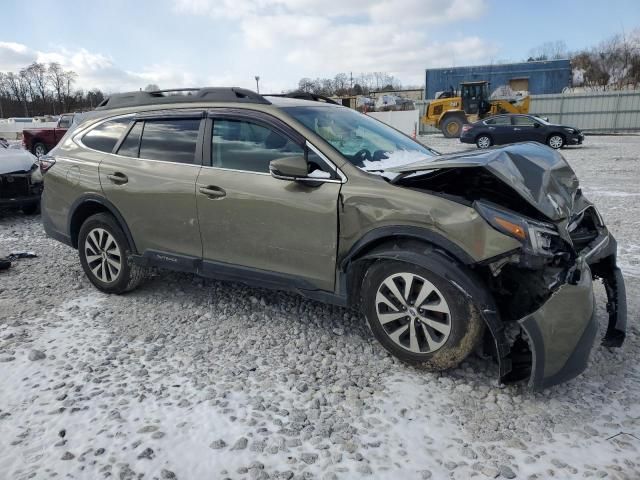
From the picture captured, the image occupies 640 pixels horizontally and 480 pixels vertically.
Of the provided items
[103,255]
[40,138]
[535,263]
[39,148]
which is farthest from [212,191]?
[39,148]

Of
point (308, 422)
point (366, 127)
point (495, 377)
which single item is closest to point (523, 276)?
point (495, 377)

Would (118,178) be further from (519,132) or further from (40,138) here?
(519,132)

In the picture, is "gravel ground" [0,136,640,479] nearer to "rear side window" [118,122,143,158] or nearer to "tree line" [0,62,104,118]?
"rear side window" [118,122,143,158]

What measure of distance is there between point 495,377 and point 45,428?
264 centimetres

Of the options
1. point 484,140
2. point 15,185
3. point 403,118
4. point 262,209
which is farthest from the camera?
point 403,118

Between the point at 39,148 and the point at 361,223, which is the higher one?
the point at 39,148

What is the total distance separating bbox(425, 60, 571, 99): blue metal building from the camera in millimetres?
37812

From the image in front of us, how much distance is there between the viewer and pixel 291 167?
319 centimetres

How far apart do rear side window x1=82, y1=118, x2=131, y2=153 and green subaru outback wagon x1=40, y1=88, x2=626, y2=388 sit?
0.01 metres

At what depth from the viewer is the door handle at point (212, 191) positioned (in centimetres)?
365

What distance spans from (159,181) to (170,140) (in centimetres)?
36

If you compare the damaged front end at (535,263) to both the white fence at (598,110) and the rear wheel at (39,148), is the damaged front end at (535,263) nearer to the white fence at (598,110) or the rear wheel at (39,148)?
the rear wheel at (39,148)

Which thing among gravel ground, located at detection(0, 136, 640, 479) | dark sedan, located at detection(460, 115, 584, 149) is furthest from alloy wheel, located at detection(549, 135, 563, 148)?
gravel ground, located at detection(0, 136, 640, 479)

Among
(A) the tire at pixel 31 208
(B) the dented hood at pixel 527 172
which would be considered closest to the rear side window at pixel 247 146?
(B) the dented hood at pixel 527 172
